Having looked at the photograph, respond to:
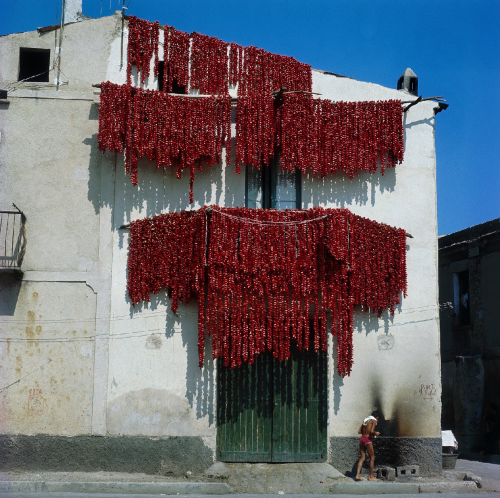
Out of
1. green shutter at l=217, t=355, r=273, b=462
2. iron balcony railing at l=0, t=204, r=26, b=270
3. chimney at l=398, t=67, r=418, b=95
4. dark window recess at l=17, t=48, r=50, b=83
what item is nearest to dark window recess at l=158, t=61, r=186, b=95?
dark window recess at l=17, t=48, r=50, b=83

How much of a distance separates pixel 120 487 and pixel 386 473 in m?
4.93

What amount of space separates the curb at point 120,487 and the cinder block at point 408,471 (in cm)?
335

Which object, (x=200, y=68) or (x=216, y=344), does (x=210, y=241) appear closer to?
(x=216, y=344)

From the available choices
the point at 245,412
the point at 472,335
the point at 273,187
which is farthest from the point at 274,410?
the point at 472,335

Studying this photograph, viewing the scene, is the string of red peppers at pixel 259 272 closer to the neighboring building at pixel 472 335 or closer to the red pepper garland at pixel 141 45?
the red pepper garland at pixel 141 45

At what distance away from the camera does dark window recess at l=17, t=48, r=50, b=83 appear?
14.5 meters

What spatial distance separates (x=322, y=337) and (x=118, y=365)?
12.9ft

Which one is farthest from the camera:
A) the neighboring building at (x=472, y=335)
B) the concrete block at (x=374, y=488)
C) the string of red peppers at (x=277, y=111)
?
the neighboring building at (x=472, y=335)

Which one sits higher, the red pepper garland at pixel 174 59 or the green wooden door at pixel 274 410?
the red pepper garland at pixel 174 59

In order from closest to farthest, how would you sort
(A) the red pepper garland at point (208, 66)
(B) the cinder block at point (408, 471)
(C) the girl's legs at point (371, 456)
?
(C) the girl's legs at point (371, 456), (B) the cinder block at point (408, 471), (A) the red pepper garland at point (208, 66)

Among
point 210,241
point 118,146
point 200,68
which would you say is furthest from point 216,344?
point 200,68

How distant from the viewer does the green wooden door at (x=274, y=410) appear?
45.1ft

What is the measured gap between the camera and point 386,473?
1339cm

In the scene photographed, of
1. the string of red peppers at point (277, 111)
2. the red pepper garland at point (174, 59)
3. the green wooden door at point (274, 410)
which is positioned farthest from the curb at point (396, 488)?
the red pepper garland at point (174, 59)
